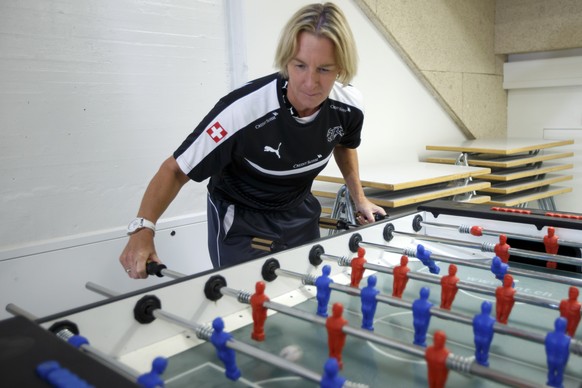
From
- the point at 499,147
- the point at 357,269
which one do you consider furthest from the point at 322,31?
the point at 499,147

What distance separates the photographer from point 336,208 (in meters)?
2.75

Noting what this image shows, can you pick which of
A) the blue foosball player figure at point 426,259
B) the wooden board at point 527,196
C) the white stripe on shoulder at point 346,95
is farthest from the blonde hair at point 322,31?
the wooden board at point 527,196

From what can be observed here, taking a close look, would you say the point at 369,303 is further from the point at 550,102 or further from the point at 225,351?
the point at 550,102

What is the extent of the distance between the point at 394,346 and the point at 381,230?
86 centimetres

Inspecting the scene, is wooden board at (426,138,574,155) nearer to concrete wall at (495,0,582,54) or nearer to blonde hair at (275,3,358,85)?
concrete wall at (495,0,582,54)

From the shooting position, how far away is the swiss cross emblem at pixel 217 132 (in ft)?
5.32

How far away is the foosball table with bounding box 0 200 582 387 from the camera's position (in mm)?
837

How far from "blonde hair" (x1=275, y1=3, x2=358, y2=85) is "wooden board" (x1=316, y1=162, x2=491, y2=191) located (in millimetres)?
1198

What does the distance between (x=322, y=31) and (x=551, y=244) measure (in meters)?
0.92

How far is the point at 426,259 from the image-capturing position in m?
1.49

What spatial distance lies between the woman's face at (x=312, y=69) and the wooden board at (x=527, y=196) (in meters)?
2.20

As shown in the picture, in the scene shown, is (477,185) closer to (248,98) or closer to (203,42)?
(203,42)

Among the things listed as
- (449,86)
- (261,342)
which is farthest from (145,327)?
(449,86)

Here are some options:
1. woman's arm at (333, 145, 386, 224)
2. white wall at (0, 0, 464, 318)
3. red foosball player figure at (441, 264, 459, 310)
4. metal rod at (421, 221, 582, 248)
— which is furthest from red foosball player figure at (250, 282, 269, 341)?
white wall at (0, 0, 464, 318)
